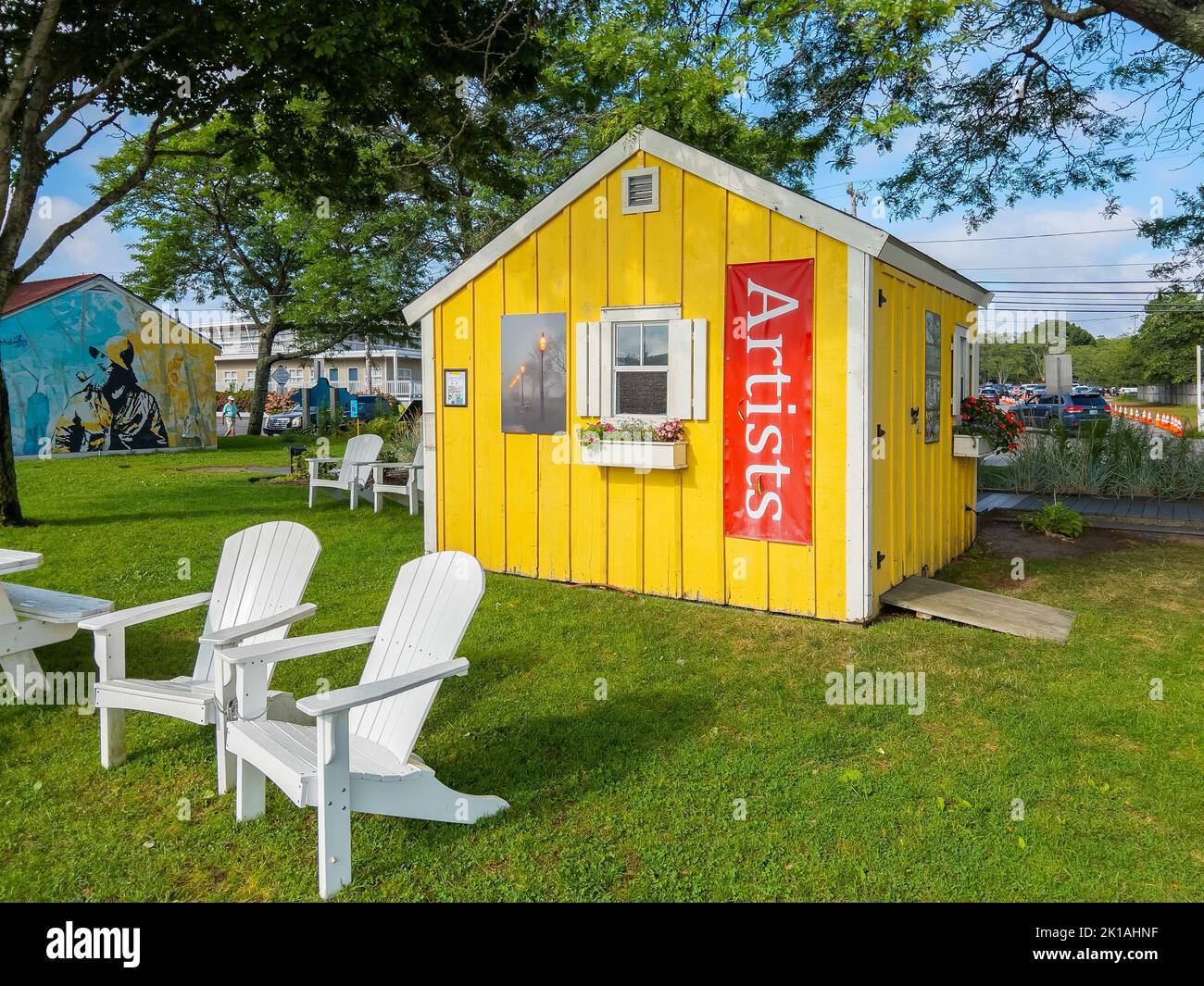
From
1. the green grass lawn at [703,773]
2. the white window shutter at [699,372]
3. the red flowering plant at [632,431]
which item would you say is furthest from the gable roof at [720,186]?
the green grass lawn at [703,773]

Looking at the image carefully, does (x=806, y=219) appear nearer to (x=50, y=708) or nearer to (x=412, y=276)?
(x=50, y=708)

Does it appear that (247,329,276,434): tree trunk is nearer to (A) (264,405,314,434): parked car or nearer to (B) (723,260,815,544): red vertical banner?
(A) (264,405,314,434): parked car

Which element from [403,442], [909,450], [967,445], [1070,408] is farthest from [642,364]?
[1070,408]

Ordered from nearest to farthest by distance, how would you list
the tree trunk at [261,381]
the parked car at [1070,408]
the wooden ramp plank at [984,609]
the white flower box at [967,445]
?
1. the wooden ramp plank at [984,609]
2. the white flower box at [967,445]
3. the parked car at [1070,408]
4. the tree trunk at [261,381]

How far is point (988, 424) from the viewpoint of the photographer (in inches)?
352

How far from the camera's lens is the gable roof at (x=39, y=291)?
2003 cm

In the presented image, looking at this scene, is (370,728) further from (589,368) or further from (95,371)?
(95,371)

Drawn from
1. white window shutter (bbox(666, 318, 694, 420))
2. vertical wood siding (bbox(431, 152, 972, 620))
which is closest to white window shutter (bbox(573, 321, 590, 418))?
vertical wood siding (bbox(431, 152, 972, 620))

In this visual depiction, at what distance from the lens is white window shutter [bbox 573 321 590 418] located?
24.1 feet

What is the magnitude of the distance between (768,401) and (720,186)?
172 centimetres

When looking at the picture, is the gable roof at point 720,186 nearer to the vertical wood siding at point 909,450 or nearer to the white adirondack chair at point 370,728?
the vertical wood siding at point 909,450

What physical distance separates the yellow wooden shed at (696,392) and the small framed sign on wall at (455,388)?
0.02 metres

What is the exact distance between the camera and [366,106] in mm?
10297
